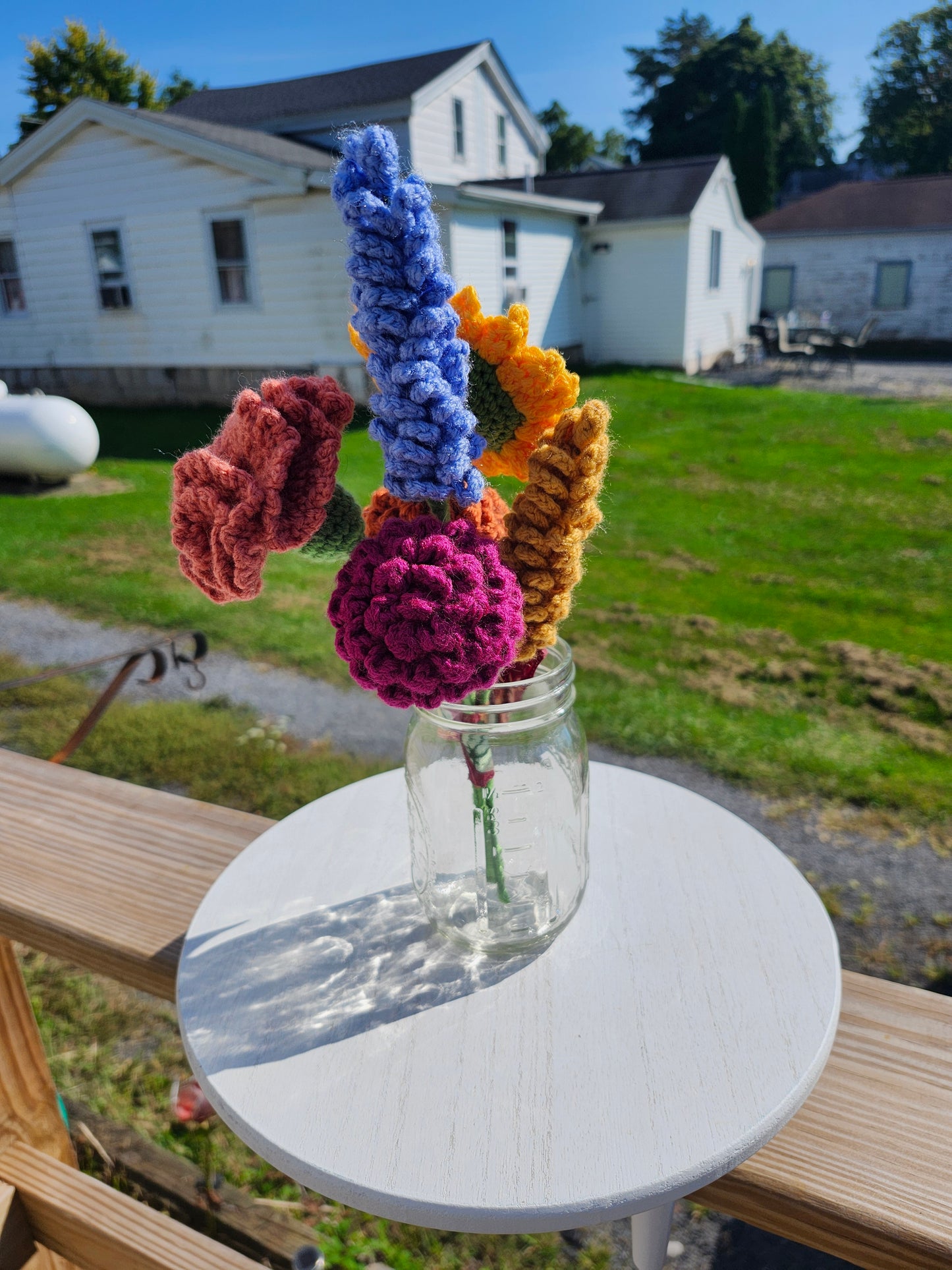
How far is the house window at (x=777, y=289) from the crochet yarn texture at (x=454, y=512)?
74.0 feet

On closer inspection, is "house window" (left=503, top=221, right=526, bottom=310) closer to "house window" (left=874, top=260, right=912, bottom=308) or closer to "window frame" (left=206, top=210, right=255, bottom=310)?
"window frame" (left=206, top=210, right=255, bottom=310)

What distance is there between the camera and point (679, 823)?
1.32 metres

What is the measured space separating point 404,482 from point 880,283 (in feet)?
75.3

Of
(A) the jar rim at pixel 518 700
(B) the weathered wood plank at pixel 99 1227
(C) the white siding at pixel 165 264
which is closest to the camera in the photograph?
(A) the jar rim at pixel 518 700

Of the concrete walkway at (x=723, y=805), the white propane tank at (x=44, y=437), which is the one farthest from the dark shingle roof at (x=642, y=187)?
the concrete walkway at (x=723, y=805)

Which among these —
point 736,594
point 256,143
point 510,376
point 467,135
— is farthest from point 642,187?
point 510,376

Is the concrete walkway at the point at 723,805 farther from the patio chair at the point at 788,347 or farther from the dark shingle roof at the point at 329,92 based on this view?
the patio chair at the point at 788,347

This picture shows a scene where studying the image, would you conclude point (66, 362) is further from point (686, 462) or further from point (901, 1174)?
point (901, 1174)

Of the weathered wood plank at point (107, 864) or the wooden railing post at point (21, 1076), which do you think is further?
the wooden railing post at point (21, 1076)

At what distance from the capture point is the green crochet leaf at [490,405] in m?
0.85

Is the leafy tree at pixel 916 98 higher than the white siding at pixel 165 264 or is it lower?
higher

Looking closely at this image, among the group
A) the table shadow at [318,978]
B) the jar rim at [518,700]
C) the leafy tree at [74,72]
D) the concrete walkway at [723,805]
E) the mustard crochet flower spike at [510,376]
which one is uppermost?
the leafy tree at [74,72]

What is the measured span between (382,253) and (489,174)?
17.8 m

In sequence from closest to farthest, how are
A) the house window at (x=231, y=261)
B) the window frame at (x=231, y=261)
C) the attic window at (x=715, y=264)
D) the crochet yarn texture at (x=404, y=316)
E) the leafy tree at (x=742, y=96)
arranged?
the crochet yarn texture at (x=404, y=316) < the window frame at (x=231, y=261) < the house window at (x=231, y=261) < the attic window at (x=715, y=264) < the leafy tree at (x=742, y=96)
